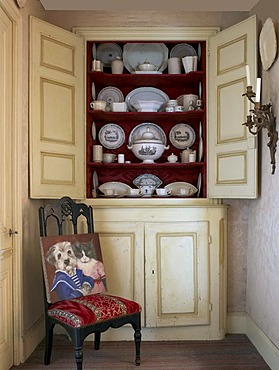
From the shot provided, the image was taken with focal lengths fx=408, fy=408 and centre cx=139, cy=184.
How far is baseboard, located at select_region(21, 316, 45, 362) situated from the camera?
9.41 ft

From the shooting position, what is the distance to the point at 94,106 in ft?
11.3

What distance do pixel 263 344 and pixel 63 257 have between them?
5.10ft

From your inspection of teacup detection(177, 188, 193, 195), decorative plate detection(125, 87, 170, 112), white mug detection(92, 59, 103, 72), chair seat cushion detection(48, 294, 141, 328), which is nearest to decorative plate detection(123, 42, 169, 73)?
decorative plate detection(125, 87, 170, 112)

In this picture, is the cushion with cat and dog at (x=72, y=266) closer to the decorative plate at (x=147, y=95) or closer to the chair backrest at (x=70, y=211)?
the chair backrest at (x=70, y=211)

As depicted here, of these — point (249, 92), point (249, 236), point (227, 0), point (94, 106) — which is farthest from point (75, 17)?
point (249, 236)

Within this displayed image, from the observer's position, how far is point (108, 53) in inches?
145

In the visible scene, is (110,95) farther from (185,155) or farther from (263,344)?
(263,344)

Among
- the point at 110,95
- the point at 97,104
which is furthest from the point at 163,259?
the point at 110,95

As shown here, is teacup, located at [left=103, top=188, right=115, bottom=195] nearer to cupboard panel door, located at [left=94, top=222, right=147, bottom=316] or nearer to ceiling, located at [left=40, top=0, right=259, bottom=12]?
cupboard panel door, located at [left=94, top=222, right=147, bottom=316]

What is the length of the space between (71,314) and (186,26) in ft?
8.08

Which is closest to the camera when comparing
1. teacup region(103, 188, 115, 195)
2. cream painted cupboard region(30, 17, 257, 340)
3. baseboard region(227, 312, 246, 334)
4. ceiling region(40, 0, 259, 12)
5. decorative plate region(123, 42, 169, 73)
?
cream painted cupboard region(30, 17, 257, 340)

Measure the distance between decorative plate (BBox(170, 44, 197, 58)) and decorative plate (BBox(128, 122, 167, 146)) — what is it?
0.65m

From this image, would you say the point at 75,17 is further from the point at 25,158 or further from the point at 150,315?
the point at 150,315

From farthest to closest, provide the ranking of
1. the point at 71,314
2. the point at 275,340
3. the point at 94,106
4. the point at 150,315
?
the point at 94,106 < the point at 150,315 < the point at 275,340 < the point at 71,314
